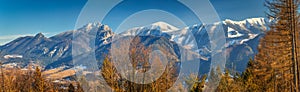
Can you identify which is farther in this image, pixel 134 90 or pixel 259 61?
pixel 259 61

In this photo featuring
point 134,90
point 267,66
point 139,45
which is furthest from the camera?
point 267,66

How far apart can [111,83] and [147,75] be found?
2.55 m

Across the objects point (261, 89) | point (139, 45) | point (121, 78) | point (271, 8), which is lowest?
point (261, 89)

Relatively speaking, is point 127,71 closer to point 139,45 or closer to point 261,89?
point 139,45

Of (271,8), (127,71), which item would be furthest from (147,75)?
(271,8)

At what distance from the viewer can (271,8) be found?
87.6ft

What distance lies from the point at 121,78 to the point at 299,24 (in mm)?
13688

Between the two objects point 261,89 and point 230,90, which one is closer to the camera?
point 230,90

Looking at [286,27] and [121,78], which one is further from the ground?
[286,27]

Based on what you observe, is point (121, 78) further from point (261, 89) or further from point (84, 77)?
point (261, 89)

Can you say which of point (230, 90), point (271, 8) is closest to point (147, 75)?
point (271, 8)

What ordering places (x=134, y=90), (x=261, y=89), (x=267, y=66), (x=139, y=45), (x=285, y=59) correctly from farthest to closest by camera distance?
1. (x=261, y=89)
2. (x=267, y=66)
3. (x=285, y=59)
4. (x=134, y=90)
5. (x=139, y=45)

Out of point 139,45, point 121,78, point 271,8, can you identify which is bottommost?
point 121,78

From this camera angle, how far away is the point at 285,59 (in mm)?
27531
